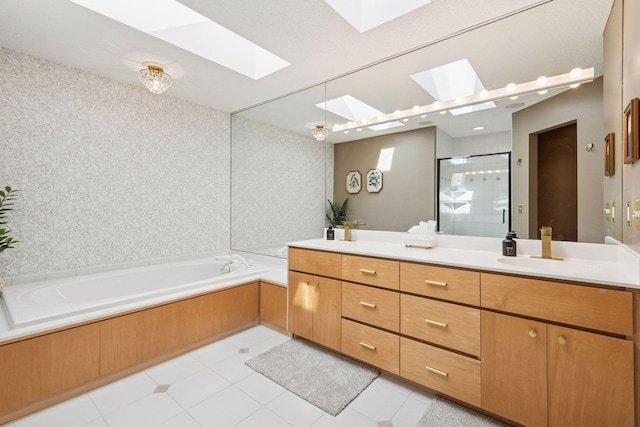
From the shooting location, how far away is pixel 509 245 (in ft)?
5.78

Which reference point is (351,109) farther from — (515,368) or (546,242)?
(515,368)

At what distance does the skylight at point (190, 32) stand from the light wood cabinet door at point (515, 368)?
251 cm

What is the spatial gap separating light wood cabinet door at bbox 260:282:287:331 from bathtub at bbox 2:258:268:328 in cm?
25

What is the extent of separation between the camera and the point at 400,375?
178 cm

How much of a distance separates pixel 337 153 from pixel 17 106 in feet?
9.05

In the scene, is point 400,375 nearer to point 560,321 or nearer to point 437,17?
point 560,321

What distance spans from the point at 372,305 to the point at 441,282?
1.70 feet

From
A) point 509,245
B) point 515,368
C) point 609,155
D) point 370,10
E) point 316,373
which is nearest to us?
point 515,368

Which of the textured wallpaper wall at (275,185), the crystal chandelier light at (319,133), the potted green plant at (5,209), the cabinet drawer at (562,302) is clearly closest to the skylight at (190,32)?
the crystal chandelier light at (319,133)

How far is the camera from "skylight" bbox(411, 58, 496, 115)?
6.63 feet

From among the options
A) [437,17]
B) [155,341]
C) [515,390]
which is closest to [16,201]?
[155,341]

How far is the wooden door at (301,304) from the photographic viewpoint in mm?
2299

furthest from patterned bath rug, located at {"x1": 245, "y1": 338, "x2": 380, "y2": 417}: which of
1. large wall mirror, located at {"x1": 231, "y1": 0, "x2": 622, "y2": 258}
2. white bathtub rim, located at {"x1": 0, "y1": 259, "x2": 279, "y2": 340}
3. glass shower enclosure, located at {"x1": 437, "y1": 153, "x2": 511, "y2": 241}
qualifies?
glass shower enclosure, located at {"x1": 437, "y1": 153, "x2": 511, "y2": 241}

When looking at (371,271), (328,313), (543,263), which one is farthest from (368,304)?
(543,263)
